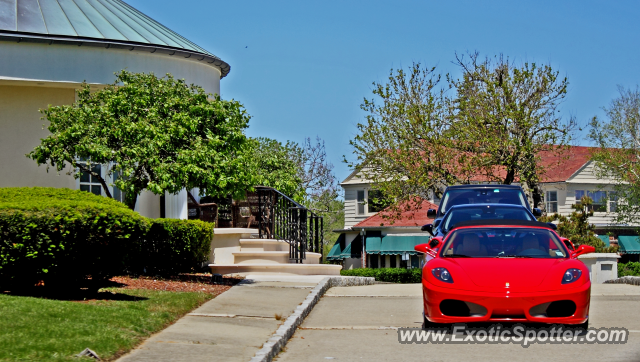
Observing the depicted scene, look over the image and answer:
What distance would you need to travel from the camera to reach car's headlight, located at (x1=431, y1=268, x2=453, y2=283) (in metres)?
8.16

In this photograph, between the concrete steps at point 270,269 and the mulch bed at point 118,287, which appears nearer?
the mulch bed at point 118,287

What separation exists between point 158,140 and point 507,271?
7.35 metres

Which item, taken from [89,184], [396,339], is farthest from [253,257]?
[396,339]

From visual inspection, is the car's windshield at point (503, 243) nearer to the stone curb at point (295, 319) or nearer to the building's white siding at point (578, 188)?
the stone curb at point (295, 319)

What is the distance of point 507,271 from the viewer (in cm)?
805

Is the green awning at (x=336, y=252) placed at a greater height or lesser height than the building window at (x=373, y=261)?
greater

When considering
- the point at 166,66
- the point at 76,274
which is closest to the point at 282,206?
the point at 166,66

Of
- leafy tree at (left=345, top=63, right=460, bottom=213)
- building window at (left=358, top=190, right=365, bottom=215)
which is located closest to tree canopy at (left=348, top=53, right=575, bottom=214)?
leafy tree at (left=345, top=63, right=460, bottom=213)

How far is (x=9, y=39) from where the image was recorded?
17.2 meters

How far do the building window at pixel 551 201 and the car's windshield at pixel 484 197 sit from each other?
31.8 metres

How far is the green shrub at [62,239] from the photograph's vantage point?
9.02 m

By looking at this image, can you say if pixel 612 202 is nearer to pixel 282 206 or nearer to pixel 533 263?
pixel 282 206

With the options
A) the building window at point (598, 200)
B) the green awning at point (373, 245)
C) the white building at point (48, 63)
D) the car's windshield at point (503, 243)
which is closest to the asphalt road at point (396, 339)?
the car's windshield at point (503, 243)

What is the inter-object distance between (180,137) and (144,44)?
6103 millimetres
